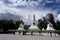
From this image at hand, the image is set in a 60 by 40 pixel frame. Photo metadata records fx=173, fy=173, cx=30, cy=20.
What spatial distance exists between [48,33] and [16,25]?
1477 inches

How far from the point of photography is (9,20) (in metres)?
95.1

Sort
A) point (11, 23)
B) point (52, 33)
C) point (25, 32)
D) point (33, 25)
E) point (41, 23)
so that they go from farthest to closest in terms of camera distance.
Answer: point (11, 23), point (41, 23), point (33, 25), point (25, 32), point (52, 33)

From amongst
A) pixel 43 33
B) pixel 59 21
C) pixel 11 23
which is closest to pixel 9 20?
pixel 11 23

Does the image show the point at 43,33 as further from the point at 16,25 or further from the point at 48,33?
the point at 16,25

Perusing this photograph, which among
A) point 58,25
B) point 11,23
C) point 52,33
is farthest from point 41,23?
point 52,33

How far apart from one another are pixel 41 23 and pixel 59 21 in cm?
1080

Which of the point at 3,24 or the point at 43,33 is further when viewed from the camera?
the point at 3,24

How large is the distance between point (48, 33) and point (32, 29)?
11.1 meters

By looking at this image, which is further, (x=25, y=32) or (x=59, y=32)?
(x=25, y=32)

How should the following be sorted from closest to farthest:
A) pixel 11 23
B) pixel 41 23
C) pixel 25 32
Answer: pixel 25 32 → pixel 41 23 → pixel 11 23

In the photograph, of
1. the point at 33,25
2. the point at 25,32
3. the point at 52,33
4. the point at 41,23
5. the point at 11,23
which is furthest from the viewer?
the point at 11,23

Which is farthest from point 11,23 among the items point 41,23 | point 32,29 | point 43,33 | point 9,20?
point 43,33

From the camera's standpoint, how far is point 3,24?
88188mm

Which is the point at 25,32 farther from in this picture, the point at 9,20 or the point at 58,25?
the point at 9,20
